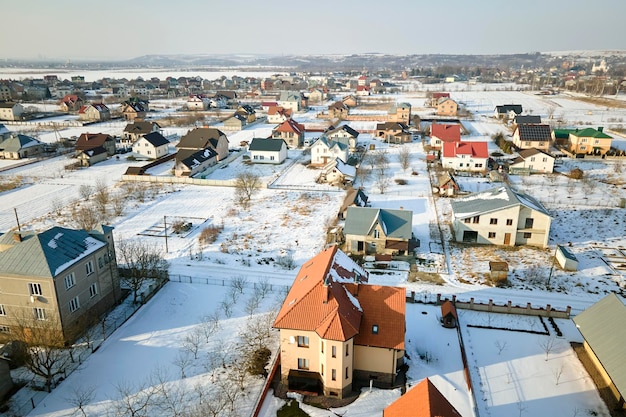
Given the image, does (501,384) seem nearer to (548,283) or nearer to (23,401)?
(548,283)

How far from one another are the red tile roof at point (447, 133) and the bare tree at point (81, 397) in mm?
57241

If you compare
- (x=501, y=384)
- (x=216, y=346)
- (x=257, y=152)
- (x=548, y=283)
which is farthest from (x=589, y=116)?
(x=216, y=346)

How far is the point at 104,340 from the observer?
24.1 meters

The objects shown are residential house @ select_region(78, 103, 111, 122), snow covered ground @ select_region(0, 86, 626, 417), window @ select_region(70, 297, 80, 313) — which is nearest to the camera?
snow covered ground @ select_region(0, 86, 626, 417)

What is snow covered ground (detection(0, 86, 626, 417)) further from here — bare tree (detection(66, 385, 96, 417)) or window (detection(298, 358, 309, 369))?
window (detection(298, 358, 309, 369))

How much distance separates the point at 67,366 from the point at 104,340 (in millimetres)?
2375

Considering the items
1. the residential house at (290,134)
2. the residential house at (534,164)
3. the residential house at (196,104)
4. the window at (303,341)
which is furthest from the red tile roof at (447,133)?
the residential house at (196,104)

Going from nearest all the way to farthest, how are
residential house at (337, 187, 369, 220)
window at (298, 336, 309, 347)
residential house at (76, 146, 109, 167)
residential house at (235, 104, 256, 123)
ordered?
window at (298, 336, 309, 347), residential house at (337, 187, 369, 220), residential house at (76, 146, 109, 167), residential house at (235, 104, 256, 123)

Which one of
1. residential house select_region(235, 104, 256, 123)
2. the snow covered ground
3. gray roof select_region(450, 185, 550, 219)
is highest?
residential house select_region(235, 104, 256, 123)

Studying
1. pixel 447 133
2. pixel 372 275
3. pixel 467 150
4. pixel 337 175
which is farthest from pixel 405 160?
pixel 372 275

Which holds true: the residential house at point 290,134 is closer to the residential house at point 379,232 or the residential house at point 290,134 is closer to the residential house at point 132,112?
the residential house at point 379,232

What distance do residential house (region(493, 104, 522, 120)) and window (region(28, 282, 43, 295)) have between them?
300ft

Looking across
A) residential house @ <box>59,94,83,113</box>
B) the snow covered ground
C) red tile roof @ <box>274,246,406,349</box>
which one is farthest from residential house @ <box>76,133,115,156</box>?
red tile roof @ <box>274,246,406,349</box>

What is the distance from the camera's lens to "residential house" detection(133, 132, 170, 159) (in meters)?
63.4
